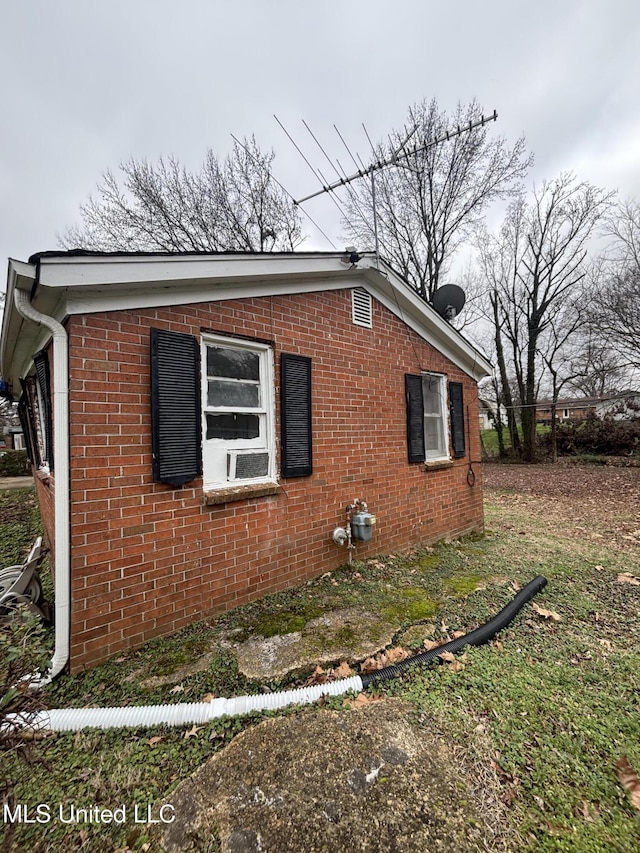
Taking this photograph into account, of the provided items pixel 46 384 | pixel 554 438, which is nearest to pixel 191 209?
pixel 46 384

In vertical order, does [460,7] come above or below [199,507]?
above

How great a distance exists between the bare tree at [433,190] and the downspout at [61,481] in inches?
554

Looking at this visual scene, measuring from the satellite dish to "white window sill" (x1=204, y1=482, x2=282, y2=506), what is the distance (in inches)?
190

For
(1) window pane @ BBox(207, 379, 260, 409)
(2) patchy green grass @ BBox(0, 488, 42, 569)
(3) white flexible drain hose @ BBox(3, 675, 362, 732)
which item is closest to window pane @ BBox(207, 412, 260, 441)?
(1) window pane @ BBox(207, 379, 260, 409)

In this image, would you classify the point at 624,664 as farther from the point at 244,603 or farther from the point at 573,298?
the point at 573,298

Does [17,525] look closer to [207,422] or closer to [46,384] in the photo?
[46,384]

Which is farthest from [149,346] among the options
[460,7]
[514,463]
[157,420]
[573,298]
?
[573,298]

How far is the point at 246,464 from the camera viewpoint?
12.4 ft

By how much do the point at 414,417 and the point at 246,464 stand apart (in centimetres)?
301

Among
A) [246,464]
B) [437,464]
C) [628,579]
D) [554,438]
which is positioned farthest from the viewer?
[554,438]

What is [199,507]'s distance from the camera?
3301mm

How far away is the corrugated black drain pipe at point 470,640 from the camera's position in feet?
8.44

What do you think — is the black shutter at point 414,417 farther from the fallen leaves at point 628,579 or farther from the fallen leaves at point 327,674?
the fallen leaves at point 327,674

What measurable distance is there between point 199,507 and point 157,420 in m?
0.89
